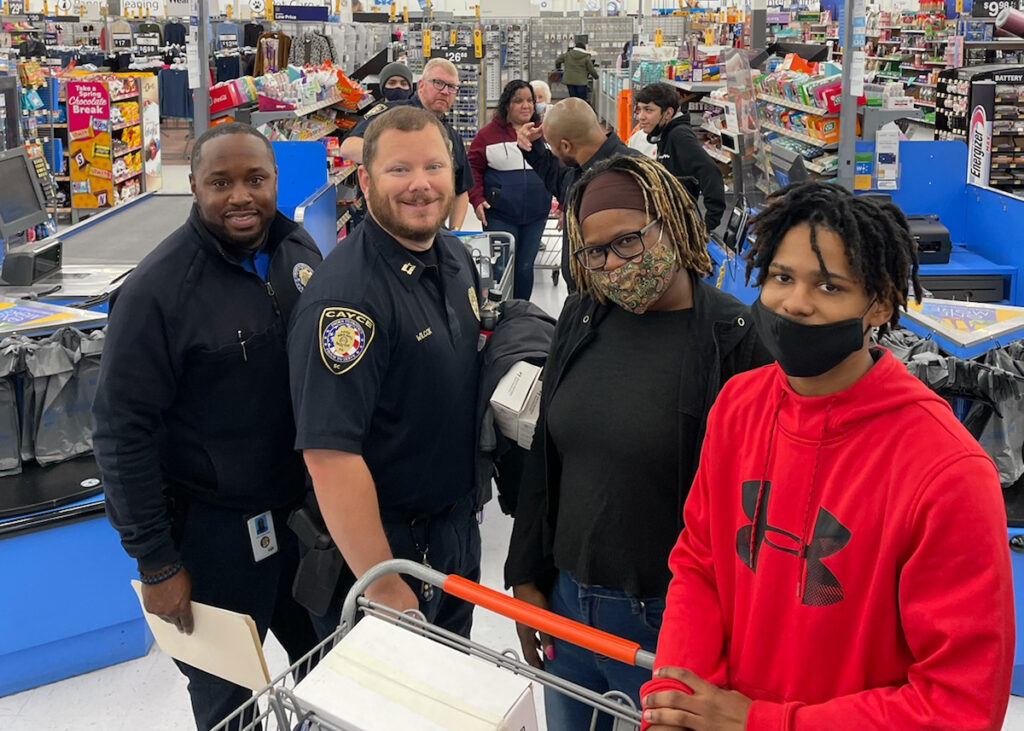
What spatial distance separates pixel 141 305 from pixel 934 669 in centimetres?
151

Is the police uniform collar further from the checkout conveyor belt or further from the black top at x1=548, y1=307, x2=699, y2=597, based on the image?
the checkout conveyor belt

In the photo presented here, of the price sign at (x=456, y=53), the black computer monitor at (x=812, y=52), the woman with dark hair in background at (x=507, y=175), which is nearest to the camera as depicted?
the woman with dark hair in background at (x=507, y=175)

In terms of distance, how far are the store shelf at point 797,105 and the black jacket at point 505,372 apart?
4096mm

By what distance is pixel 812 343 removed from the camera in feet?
3.75

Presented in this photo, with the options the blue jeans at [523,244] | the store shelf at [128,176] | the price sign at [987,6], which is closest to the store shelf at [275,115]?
the blue jeans at [523,244]

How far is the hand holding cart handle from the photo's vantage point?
1409 millimetres

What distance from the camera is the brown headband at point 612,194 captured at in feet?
5.16

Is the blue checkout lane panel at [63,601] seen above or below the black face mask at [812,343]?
below

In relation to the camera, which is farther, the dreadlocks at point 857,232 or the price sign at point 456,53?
the price sign at point 456,53

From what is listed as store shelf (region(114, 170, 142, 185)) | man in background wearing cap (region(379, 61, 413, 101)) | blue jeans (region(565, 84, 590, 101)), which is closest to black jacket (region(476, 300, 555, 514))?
man in background wearing cap (region(379, 61, 413, 101))

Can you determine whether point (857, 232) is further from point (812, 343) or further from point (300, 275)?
point (300, 275)

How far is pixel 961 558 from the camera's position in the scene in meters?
1.04

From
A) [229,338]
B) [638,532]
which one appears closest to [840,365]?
[638,532]

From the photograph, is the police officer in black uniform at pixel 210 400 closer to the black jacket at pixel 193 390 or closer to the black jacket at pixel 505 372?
the black jacket at pixel 193 390
